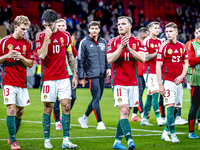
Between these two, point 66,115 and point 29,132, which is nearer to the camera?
point 66,115

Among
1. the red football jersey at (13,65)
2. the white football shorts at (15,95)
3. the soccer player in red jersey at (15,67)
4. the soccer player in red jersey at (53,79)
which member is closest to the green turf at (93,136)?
the soccer player in red jersey at (53,79)

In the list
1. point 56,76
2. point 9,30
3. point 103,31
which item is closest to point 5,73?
point 56,76

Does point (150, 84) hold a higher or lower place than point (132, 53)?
lower

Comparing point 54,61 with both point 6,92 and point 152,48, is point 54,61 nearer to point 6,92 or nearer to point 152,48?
point 6,92

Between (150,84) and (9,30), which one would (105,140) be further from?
(9,30)

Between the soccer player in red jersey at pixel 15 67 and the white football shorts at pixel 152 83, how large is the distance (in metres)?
3.91

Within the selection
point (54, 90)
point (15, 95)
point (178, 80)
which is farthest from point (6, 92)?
point (178, 80)

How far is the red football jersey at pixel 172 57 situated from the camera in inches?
269

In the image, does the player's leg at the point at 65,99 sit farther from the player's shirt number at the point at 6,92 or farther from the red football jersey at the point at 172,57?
the red football jersey at the point at 172,57

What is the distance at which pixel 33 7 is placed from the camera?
82.7ft

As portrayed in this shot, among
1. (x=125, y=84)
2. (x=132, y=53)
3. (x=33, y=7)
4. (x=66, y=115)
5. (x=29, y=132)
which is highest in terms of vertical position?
(x=33, y=7)

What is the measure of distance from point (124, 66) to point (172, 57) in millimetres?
1472

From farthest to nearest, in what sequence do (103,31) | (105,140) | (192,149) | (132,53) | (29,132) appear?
(103,31), (29,132), (105,140), (192,149), (132,53)

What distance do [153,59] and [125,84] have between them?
12.2 feet
